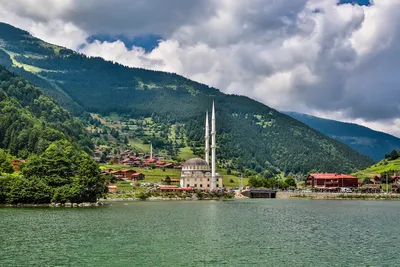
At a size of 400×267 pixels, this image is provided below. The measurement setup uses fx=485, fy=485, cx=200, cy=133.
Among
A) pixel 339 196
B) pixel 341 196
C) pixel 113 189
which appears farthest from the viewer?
pixel 339 196

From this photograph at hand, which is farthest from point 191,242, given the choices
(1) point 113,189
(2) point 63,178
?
(1) point 113,189

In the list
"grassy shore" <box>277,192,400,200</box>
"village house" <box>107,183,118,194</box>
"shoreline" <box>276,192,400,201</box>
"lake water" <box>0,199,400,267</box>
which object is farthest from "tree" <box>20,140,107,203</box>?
"grassy shore" <box>277,192,400,200</box>

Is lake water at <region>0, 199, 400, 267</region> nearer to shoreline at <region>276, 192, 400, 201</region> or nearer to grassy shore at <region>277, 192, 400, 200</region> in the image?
shoreline at <region>276, 192, 400, 201</region>

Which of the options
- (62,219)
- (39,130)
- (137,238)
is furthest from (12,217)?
(39,130)

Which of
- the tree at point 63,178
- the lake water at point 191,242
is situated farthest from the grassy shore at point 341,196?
the lake water at point 191,242

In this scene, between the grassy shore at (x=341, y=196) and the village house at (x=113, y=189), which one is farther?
the grassy shore at (x=341, y=196)

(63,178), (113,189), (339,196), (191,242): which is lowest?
(191,242)

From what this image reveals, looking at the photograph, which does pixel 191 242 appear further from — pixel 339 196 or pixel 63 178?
pixel 339 196

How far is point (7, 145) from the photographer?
183000 millimetres

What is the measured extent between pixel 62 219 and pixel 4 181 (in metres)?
39.1

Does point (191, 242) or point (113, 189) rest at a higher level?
point (113, 189)

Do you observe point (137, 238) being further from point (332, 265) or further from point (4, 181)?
point (4, 181)

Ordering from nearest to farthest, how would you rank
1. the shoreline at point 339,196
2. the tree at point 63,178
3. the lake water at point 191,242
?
the lake water at point 191,242 < the tree at point 63,178 < the shoreline at point 339,196

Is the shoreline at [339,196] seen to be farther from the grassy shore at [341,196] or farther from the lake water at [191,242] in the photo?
the lake water at [191,242]
